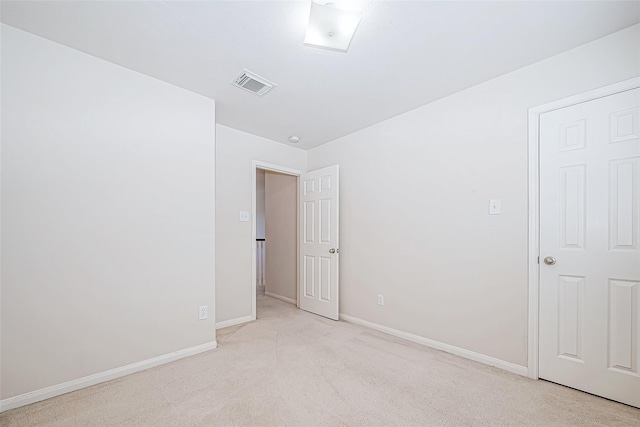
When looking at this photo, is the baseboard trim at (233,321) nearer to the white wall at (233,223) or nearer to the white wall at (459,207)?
the white wall at (233,223)

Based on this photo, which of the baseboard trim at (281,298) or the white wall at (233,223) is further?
the baseboard trim at (281,298)

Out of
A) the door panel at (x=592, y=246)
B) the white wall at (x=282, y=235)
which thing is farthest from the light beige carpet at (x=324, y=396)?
the white wall at (x=282, y=235)

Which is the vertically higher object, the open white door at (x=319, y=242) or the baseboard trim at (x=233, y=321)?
the open white door at (x=319, y=242)

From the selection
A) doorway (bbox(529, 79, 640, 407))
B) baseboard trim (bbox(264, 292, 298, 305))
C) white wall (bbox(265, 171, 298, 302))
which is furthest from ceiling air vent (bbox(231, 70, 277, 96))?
baseboard trim (bbox(264, 292, 298, 305))

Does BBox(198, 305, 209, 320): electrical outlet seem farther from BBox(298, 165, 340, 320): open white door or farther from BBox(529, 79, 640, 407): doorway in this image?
BBox(529, 79, 640, 407): doorway

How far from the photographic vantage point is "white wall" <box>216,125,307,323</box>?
3371 millimetres

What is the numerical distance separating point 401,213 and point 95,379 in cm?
300

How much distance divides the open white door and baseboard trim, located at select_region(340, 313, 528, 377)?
548 mm

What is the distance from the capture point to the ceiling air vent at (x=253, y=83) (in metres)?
2.31

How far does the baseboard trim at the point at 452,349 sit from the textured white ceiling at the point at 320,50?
238 centimetres

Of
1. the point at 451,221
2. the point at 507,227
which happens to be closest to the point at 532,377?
the point at 507,227

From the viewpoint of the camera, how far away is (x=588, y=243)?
193 centimetres

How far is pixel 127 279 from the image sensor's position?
86.3 inches

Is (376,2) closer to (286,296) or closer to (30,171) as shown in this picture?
(30,171)
